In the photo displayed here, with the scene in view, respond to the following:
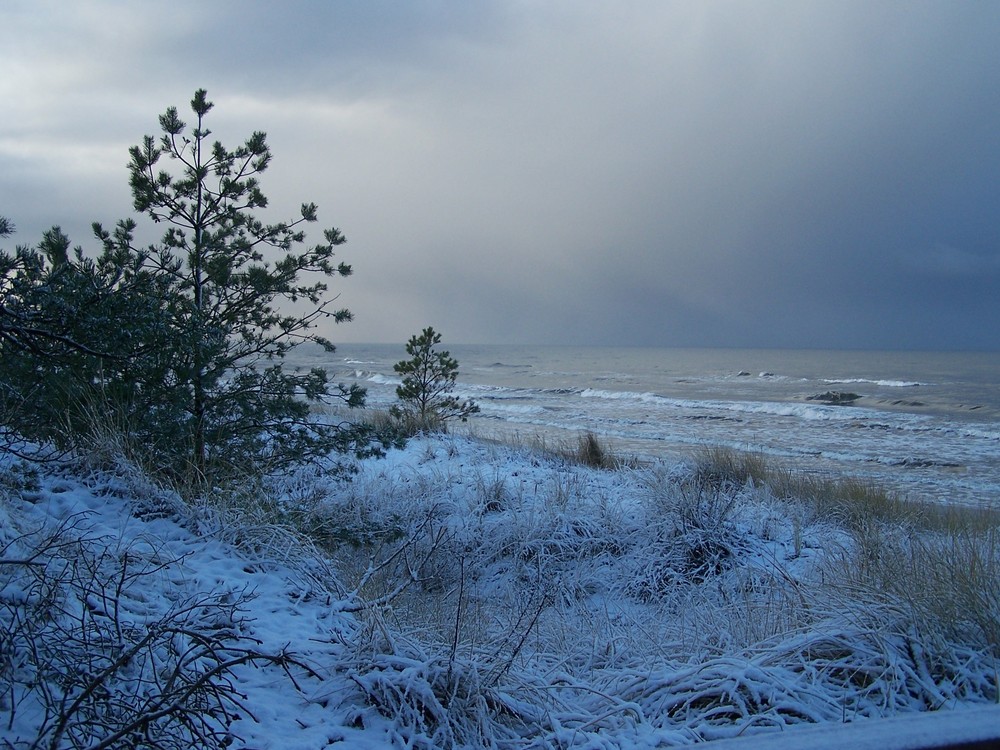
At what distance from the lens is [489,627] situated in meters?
4.80

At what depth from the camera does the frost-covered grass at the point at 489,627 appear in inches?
116

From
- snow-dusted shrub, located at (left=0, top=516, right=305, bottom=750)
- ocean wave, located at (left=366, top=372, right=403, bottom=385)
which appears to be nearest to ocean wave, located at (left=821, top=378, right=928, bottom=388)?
ocean wave, located at (left=366, top=372, right=403, bottom=385)

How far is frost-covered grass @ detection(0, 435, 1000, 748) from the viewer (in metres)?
2.95

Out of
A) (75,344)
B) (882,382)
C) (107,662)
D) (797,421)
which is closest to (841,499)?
(107,662)

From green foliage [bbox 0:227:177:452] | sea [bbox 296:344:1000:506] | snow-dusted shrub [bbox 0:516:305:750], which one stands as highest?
green foliage [bbox 0:227:177:452]

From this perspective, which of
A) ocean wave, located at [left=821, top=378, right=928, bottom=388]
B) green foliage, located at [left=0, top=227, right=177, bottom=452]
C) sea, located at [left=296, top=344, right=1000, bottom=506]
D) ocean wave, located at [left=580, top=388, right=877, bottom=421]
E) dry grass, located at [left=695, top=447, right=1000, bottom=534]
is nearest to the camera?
green foliage, located at [left=0, top=227, right=177, bottom=452]

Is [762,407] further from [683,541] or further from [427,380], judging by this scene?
[683,541]

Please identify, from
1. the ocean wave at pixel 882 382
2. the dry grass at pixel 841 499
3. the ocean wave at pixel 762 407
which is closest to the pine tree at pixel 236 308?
the dry grass at pixel 841 499

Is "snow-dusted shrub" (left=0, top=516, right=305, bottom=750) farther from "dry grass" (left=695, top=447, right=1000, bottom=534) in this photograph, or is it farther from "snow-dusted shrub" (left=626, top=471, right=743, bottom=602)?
"dry grass" (left=695, top=447, right=1000, bottom=534)

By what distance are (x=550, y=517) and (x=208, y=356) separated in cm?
452

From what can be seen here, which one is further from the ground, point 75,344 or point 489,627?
point 75,344

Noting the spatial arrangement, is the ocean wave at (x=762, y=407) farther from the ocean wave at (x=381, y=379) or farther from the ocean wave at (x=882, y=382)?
the ocean wave at (x=882, y=382)

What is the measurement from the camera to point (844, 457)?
59.1ft

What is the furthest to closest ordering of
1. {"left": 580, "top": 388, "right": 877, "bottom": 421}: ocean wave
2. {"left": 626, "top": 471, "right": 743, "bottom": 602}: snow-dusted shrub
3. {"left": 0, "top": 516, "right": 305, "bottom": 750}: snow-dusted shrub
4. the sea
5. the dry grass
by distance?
1. {"left": 580, "top": 388, "right": 877, "bottom": 421}: ocean wave
2. the sea
3. the dry grass
4. {"left": 626, "top": 471, "right": 743, "bottom": 602}: snow-dusted shrub
5. {"left": 0, "top": 516, "right": 305, "bottom": 750}: snow-dusted shrub
